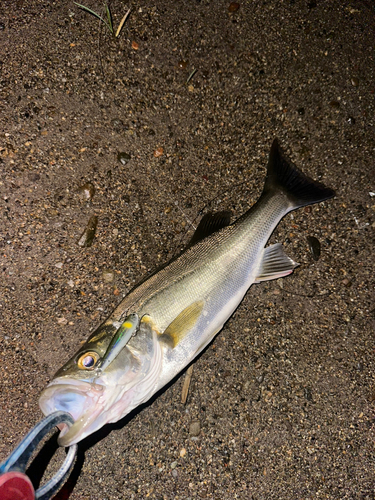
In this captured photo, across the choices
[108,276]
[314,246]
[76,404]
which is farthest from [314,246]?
[76,404]

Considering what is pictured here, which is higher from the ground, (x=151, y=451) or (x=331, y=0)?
(x=331, y=0)

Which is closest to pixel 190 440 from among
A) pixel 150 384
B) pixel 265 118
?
pixel 150 384

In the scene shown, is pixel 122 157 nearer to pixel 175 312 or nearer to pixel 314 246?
pixel 175 312

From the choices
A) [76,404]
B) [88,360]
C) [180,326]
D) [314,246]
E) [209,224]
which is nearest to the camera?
[76,404]

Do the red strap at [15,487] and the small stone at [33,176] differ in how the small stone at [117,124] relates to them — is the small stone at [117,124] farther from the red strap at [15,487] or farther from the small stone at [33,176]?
the red strap at [15,487]

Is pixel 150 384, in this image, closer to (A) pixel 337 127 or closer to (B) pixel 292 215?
(B) pixel 292 215

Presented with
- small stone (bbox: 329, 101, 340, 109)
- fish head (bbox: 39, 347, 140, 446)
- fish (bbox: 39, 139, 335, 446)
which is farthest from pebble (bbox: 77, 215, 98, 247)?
small stone (bbox: 329, 101, 340, 109)

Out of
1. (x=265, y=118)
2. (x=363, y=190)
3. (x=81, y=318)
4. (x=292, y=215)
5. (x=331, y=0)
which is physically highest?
(x=331, y=0)
